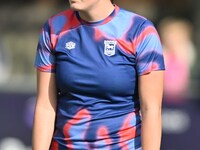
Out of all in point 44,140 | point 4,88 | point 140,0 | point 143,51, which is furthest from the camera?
point 140,0

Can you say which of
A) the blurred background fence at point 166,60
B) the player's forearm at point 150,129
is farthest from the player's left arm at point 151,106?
the blurred background fence at point 166,60

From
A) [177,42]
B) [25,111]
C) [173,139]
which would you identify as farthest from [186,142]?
[25,111]

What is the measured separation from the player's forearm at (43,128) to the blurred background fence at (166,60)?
332 centimetres

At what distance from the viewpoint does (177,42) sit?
6.76 meters

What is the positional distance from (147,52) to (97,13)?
1.00ft

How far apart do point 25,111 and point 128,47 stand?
3.87 meters

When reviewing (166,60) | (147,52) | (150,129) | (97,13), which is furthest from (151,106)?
(166,60)

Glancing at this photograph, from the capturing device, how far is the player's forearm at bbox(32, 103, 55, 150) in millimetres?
3279

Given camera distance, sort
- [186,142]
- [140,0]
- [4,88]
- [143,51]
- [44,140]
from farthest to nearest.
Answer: [140,0] < [4,88] < [186,142] < [44,140] < [143,51]

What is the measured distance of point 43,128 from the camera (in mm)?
3277

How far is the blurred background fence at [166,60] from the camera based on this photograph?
659 cm

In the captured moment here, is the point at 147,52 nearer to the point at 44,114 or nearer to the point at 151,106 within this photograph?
the point at 151,106

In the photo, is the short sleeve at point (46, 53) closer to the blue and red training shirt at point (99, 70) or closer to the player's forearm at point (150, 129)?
the blue and red training shirt at point (99, 70)

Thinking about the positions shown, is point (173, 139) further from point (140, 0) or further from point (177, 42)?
point (140, 0)
